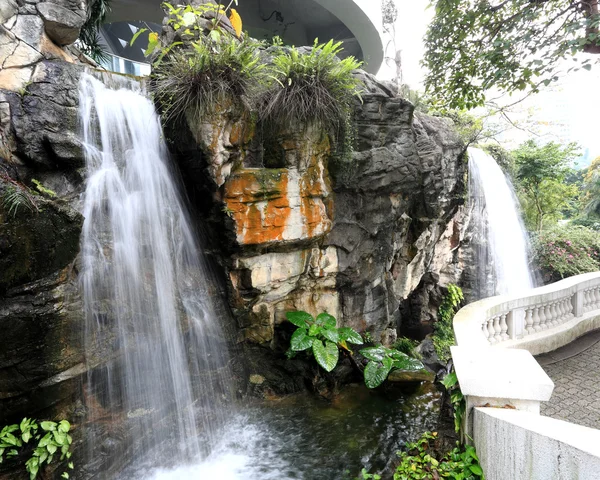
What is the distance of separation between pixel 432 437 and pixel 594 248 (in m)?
12.2

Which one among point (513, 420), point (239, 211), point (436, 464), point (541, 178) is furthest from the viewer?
point (541, 178)

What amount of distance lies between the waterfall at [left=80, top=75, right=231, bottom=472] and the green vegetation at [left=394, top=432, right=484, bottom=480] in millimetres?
2694

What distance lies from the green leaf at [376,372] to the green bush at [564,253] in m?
9.02

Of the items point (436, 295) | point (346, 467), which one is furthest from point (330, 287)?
point (436, 295)

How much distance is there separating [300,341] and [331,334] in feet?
1.76

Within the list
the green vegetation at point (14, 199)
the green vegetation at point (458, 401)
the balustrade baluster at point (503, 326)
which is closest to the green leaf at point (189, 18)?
the green vegetation at point (14, 199)

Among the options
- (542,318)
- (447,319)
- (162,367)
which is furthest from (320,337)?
(447,319)

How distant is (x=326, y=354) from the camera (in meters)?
5.45

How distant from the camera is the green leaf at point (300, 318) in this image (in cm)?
577

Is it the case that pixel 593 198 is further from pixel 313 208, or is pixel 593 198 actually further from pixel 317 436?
pixel 317 436

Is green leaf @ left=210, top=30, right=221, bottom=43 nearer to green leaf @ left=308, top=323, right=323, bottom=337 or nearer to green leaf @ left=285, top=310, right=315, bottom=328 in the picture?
green leaf @ left=285, top=310, right=315, bottom=328

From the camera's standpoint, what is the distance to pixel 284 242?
5.65m

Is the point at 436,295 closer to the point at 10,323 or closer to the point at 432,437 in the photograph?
the point at 432,437

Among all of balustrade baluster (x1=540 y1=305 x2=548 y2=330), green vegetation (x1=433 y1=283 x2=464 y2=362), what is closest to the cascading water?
balustrade baluster (x1=540 y1=305 x2=548 y2=330)
